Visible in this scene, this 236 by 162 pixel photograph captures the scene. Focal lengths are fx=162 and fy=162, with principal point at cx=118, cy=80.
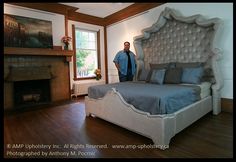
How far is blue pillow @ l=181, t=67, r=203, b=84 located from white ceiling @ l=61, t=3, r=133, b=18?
2.72 meters

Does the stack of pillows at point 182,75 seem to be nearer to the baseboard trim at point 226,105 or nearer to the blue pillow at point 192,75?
the blue pillow at point 192,75

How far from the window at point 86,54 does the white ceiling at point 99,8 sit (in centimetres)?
62

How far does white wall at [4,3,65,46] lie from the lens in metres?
3.84

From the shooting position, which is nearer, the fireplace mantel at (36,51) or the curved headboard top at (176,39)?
the curved headboard top at (176,39)

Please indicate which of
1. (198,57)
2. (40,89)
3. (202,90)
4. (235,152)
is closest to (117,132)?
(235,152)

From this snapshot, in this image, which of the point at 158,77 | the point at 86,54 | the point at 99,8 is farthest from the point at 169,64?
the point at 86,54

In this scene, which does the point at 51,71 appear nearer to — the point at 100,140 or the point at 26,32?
the point at 26,32

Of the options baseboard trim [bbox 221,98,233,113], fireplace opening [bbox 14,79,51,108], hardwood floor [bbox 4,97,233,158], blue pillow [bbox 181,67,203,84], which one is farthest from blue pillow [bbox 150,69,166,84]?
fireplace opening [bbox 14,79,51,108]

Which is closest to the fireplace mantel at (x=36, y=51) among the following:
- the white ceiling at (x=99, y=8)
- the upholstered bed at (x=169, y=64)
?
the white ceiling at (x=99, y=8)

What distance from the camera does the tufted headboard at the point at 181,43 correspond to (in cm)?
291

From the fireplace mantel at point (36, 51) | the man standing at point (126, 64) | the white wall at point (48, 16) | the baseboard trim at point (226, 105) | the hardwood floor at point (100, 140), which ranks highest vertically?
the white wall at point (48, 16)

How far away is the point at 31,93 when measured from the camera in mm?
4074

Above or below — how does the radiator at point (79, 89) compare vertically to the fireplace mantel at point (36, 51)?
below

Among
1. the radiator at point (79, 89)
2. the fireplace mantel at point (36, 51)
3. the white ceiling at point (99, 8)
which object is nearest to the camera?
the fireplace mantel at point (36, 51)
